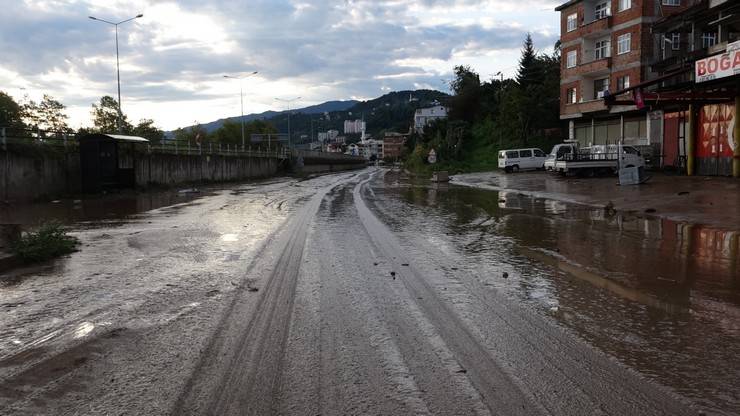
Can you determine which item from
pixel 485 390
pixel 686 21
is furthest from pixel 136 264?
pixel 686 21

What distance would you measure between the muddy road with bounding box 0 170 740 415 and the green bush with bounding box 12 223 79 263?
14.2 inches

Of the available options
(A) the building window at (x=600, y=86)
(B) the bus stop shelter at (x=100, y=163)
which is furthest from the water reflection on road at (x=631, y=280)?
(A) the building window at (x=600, y=86)

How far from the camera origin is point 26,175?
2303cm

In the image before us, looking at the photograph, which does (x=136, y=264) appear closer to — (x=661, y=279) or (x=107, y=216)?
(x=661, y=279)

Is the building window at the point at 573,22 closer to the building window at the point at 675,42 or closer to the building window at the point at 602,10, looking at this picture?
the building window at the point at 602,10

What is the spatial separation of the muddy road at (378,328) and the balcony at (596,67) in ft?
115

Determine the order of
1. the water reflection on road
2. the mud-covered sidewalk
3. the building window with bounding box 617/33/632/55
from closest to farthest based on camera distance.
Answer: the water reflection on road < the mud-covered sidewalk < the building window with bounding box 617/33/632/55

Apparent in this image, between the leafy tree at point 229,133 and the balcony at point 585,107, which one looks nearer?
Answer: the balcony at point 585,107

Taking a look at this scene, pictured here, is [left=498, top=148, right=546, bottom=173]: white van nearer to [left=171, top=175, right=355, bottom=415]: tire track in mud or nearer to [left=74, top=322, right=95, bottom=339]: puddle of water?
[left=171, top=175, right=355, bottom=415]: tire track in mud

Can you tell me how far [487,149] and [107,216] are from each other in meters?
51.8

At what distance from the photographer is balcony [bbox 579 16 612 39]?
42.0 meters

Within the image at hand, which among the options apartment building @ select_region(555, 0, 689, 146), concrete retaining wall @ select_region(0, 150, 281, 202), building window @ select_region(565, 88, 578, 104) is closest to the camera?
concrete retaining wall @ select_region(0, 150, 281, 202)

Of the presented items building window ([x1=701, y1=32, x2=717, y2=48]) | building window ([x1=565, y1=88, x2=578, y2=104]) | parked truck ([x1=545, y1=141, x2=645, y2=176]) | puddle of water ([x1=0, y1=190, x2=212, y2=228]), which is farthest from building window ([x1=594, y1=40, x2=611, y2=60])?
puddle of water ([x1=0, y1=190, x2=212, y2=228])

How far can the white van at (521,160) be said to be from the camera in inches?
1751
